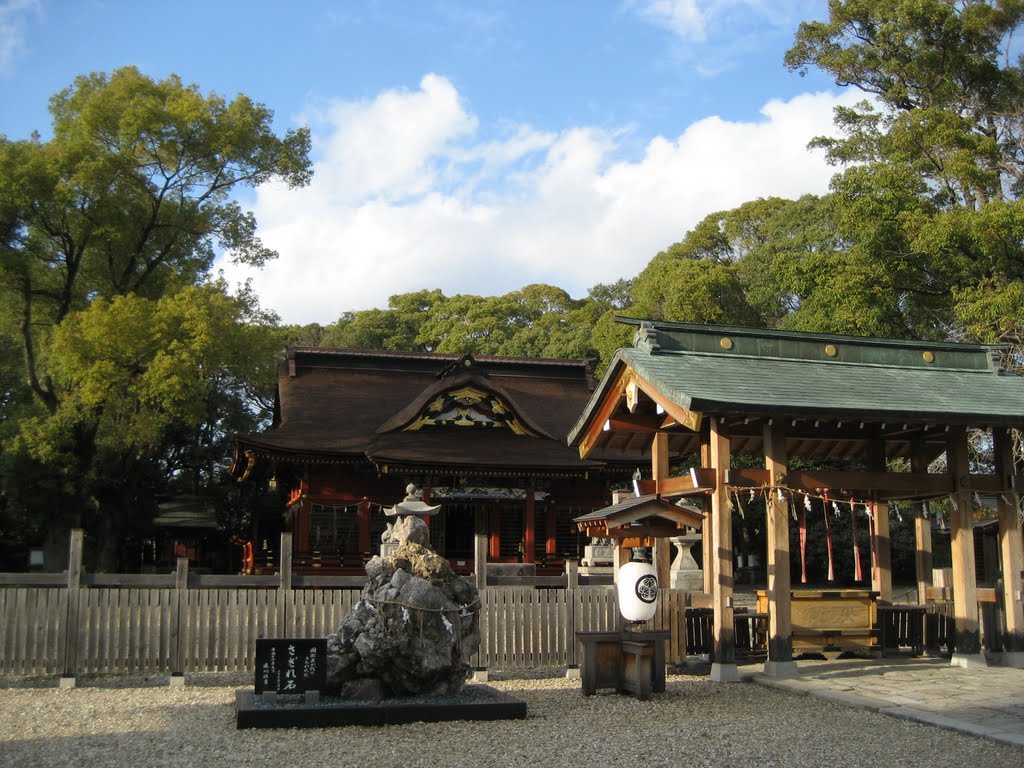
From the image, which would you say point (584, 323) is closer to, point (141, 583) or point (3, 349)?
point (3, 349)

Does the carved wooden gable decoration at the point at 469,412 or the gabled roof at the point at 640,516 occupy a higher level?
the carved wooden gable decoration at the point at 469,412

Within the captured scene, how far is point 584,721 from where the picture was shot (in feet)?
29.4

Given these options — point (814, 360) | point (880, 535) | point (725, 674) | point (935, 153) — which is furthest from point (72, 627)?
point (935, 153)

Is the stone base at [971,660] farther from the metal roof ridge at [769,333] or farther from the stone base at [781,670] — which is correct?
the metal roof ridge at [769,333]

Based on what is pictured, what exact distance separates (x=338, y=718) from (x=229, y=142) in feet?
66.4

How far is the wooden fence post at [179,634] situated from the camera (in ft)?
37.1

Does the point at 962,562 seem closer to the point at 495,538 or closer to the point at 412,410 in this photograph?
the point at 495,538

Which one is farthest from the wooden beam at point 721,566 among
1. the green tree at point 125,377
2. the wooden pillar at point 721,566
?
the green tree at point 125,377

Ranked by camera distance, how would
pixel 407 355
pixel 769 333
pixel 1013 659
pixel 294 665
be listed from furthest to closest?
pixel 407 355 < pixel 769 333 < pixel 1013 659 < pixel 294 665

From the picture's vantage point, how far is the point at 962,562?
12.7 meters

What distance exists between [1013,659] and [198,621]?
10293 mm

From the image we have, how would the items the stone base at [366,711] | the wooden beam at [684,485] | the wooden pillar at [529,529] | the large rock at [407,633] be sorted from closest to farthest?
the stone base at [366,711] → the large rock at [407,633] → the wooden beam at [684,485] → the wooden pillar at [529,529]

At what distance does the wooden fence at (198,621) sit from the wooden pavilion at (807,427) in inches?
60.7

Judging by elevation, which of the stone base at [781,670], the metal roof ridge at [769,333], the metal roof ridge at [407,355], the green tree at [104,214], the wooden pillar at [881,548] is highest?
the green tree at [104,214]
